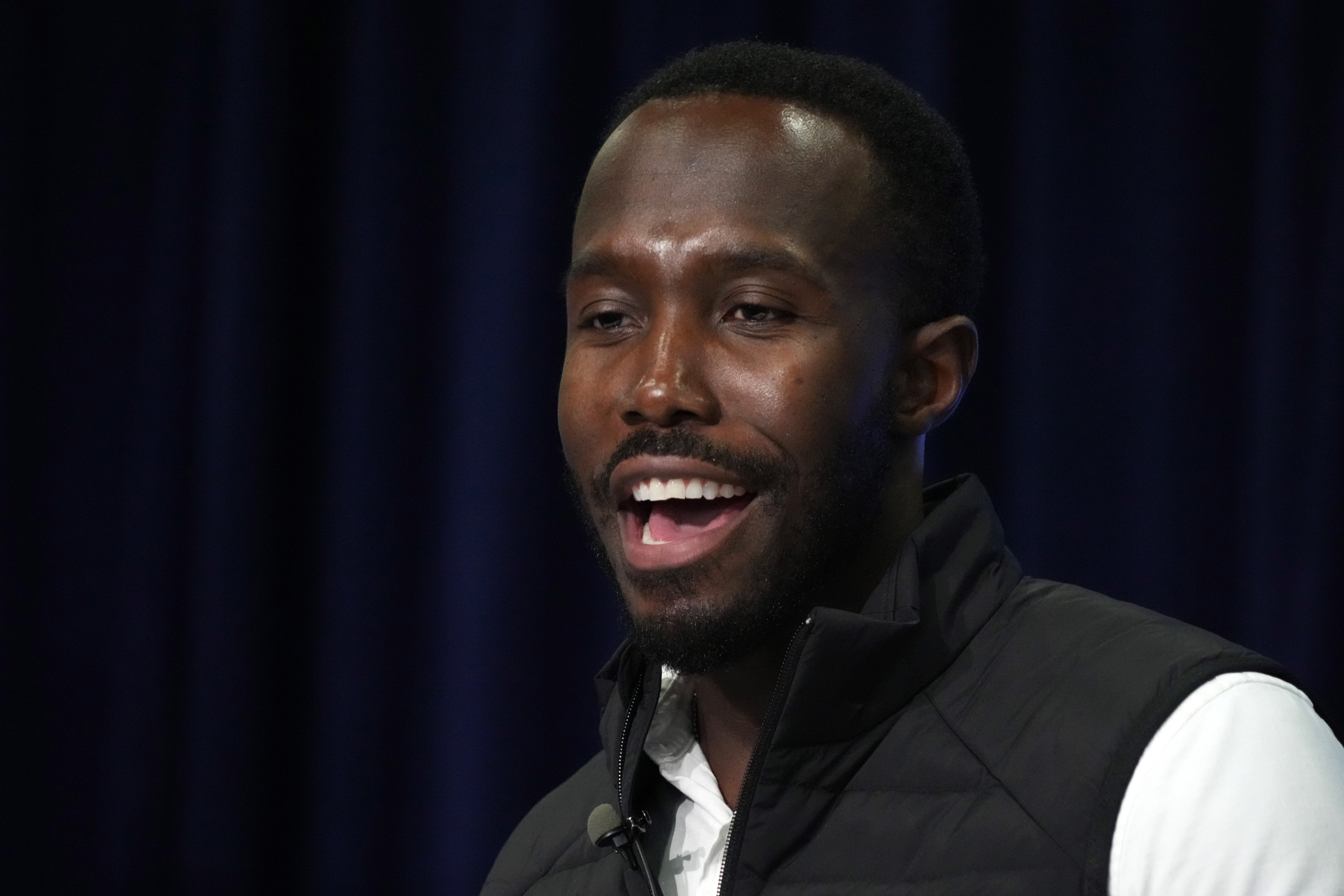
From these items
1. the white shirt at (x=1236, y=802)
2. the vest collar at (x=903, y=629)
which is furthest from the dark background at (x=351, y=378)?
the white shirt at (x=1236, y=802)

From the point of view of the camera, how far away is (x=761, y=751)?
1.00 meters

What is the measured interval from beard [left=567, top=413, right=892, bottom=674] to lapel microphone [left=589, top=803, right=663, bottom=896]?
0.14 meters

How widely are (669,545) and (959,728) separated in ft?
0.86

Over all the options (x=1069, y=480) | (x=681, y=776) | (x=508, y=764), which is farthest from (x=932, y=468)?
(x=681, y=776)

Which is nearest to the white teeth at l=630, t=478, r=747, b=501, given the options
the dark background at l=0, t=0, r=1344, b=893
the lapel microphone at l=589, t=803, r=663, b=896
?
the lapel microphone at l=589, t=803, r=663, b=896

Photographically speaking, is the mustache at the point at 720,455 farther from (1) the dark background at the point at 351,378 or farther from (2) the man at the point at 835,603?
(1) the dark background at the point at 351,378

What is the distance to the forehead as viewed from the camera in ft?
3.63

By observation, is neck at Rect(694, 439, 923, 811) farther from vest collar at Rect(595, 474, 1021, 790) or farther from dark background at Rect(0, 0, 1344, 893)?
dark background at Rect(0, 0, 1344, 893)

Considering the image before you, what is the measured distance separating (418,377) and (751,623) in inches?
49.0

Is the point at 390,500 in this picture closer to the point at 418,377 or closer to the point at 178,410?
the point at 418,377

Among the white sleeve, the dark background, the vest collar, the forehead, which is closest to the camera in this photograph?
the white sleeve

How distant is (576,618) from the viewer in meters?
2.15

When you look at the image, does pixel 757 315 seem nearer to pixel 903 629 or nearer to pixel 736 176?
pixel 736 176

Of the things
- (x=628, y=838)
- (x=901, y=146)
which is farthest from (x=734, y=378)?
(x=628, y=838)
